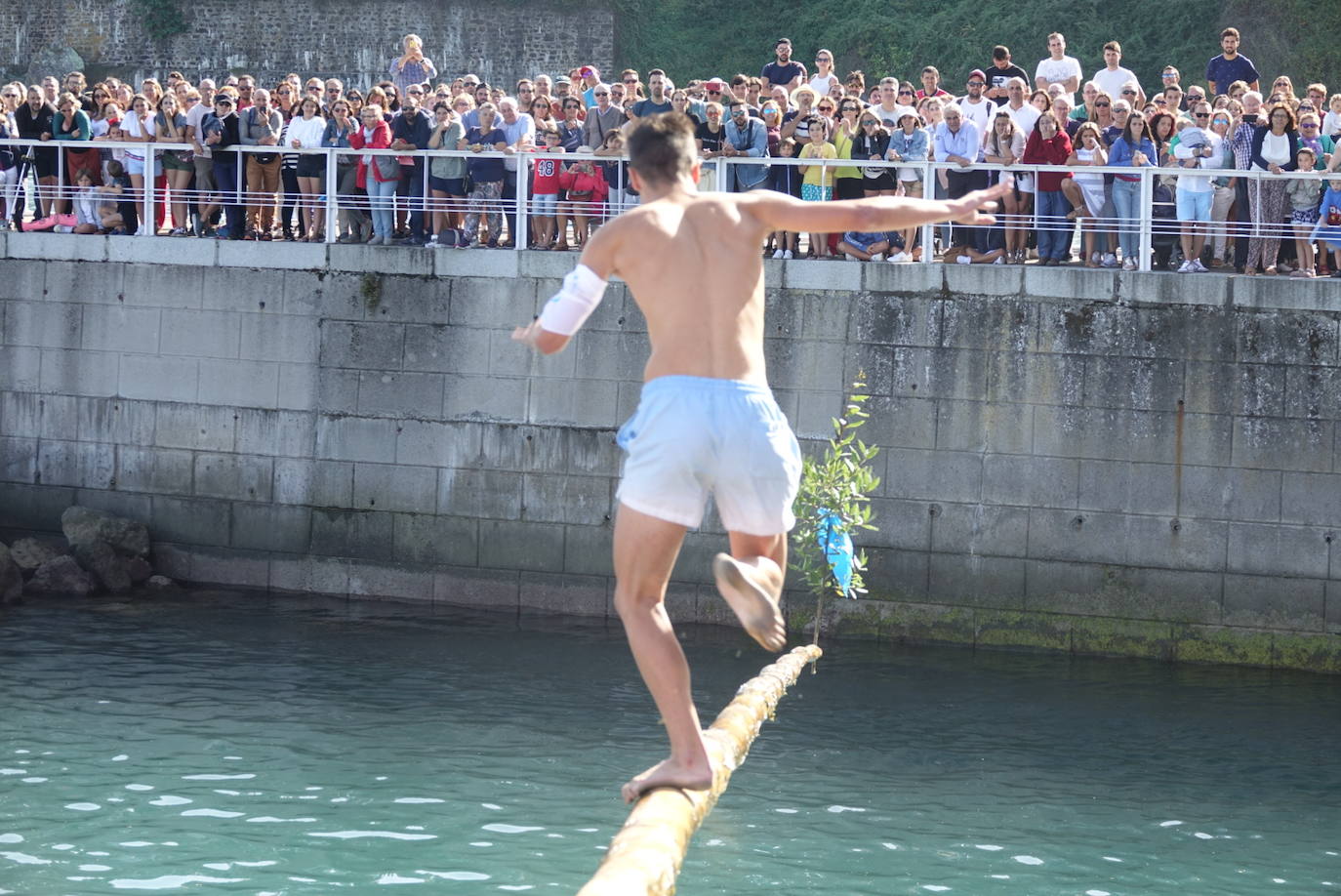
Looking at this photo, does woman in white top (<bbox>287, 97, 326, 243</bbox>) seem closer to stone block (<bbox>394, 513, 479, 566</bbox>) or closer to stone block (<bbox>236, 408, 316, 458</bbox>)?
stone block (<bbox>236, 408, 316, 458</bbox>)

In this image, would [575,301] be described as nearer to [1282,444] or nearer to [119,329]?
[1282,444]

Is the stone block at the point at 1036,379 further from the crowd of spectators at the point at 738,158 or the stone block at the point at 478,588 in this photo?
the stone block at the point at 478,588

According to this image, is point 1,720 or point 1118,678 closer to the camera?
point 1,720

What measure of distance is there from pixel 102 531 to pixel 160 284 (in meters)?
2.49

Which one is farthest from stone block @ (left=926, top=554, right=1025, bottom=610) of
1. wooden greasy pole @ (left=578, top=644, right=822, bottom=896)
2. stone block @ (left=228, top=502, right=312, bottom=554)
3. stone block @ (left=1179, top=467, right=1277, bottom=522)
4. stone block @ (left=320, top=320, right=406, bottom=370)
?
wooden greasy pole @ (left=578, top=644, right=822, bottom=896)

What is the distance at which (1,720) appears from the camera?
1277 centimetres

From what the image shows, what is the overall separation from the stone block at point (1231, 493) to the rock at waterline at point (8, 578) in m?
10.4

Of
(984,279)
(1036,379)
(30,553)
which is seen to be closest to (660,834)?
(1036,379)

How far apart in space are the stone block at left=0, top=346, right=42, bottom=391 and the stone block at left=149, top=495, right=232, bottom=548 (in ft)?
5.92

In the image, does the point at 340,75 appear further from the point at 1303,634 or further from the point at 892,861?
the point at 892,861

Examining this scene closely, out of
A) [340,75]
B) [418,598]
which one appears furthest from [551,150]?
[340,75]

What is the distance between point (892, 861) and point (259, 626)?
7.58 m

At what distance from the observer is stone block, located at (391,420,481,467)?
16.9m

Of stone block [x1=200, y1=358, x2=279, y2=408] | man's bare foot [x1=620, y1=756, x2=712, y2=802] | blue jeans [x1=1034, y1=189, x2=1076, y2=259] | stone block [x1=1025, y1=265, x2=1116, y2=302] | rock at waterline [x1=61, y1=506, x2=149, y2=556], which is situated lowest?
rock at waterline [x1=61, y1=506, x2=149, y2=556]
